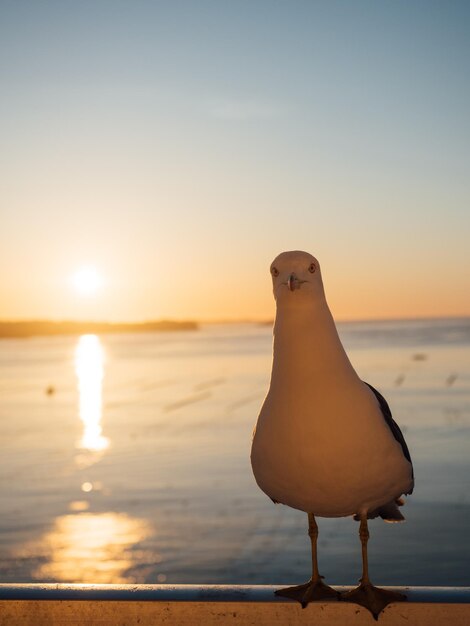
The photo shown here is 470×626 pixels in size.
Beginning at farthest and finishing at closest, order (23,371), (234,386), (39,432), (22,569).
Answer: (23,371), (234,386), (39,432), (22,569)

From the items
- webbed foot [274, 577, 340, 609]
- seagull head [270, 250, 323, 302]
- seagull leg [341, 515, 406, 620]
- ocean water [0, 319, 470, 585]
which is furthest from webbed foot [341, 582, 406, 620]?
ocean water [0, 319, 470, 585]

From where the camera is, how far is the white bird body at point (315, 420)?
4141mm

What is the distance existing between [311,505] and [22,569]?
2285 cm

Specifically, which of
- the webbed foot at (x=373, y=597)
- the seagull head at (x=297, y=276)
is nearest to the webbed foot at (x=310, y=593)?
the webbed foot at (x=373, y=597)

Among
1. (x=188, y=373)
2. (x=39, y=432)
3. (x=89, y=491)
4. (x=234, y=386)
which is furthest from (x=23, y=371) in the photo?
(x=89, y=491)

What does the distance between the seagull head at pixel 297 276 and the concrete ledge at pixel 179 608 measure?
1424mm

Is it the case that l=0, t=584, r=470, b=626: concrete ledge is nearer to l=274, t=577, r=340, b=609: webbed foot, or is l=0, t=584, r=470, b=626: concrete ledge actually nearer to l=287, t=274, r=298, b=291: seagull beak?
l=274, t=577, r=340, b=609: webbed foot

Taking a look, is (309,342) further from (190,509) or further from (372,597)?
(190,509)

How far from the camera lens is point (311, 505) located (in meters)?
4.35

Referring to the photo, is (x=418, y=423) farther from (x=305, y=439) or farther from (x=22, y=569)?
(x=305, y=439)

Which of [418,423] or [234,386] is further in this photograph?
[234,386]

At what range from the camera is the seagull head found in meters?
4.22

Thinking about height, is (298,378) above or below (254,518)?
above

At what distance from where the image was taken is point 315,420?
412cm
